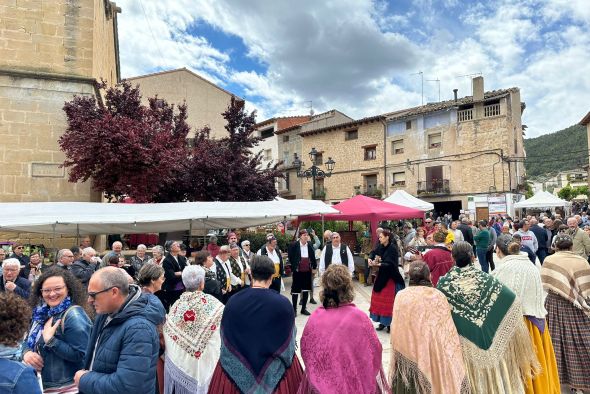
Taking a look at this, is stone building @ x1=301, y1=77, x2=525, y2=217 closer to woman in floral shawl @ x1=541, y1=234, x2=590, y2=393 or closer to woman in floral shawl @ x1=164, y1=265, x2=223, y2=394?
woman in floral shawl @ x1=541, y1=234, x2=590, y2=393

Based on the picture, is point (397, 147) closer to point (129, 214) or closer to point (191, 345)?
point (129, 214)

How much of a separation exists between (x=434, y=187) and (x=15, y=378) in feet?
99.6

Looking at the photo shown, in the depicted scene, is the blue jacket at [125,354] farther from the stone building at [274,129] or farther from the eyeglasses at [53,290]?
the stone building at [274,129]

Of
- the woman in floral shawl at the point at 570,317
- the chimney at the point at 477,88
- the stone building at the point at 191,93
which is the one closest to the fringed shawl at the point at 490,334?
the woman in floral shawl at the point at 570,317

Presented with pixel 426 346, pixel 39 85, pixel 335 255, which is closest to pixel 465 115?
pixel 335 255

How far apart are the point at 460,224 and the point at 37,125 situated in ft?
37.6

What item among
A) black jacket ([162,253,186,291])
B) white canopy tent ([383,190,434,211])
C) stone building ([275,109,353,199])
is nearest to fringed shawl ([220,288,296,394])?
black jacket ([162,253,186,291])

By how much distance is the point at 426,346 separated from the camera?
286cm

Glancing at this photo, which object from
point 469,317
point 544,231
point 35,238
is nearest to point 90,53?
point 35,238

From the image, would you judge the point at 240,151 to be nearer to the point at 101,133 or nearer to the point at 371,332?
the point at 101,133

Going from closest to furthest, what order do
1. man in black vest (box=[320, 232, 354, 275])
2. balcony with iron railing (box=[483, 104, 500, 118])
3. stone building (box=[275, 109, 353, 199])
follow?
man in black vest (box=[320, 232, 354, 275]) → balcony with iron railing (box=[483, 104, 500, 118]) → stone building (box=[275, 109, 353, 199])

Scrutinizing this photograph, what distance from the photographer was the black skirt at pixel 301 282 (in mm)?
7590

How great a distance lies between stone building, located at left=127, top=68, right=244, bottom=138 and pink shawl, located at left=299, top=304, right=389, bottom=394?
25.4 metres

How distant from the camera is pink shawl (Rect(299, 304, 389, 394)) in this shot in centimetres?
248
